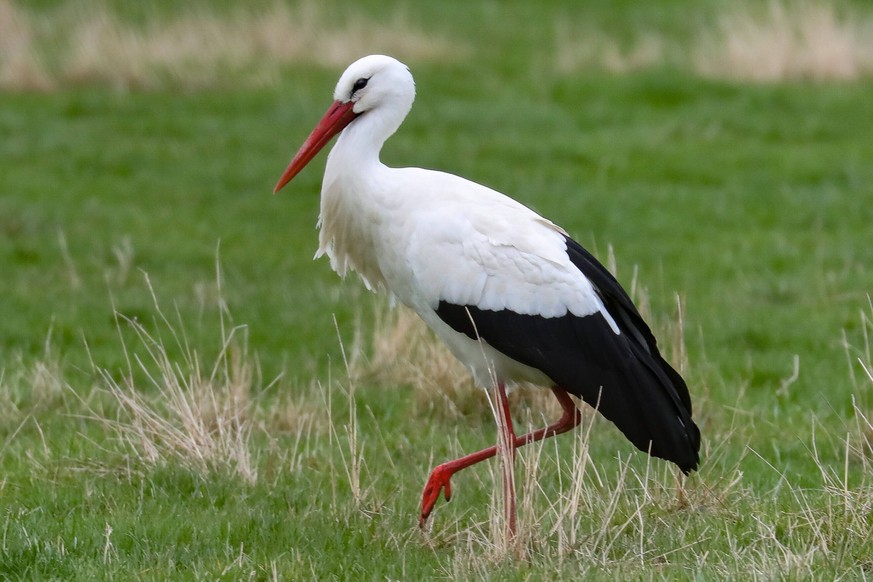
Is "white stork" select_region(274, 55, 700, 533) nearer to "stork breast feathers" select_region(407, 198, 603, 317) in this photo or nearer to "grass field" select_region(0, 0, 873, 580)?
"stork breast feathers" select_region(407, 198, 603, 317)

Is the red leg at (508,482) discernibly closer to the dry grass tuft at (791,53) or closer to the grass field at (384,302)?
the grass field at (384,302)

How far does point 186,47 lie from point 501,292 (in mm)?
11172

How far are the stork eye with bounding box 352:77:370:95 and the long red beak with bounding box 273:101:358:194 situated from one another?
0.16 feet

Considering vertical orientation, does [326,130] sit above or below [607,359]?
above

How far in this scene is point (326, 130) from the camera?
5.43m

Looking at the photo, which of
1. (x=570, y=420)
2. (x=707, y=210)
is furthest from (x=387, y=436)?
(x=707, y=210)

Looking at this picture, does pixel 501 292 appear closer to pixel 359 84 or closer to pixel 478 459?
pixel 478 459

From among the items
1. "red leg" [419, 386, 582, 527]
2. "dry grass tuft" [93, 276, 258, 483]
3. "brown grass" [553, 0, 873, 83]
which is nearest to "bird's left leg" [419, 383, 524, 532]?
"red leg" [419, 386, 582, 527]

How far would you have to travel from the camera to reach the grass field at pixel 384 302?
4.62 m

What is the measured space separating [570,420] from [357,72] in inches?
58.6

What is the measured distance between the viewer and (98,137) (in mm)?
13016

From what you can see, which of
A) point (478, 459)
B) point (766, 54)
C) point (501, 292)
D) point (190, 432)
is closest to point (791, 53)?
point (766, 54)

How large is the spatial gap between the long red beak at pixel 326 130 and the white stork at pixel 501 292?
99mm

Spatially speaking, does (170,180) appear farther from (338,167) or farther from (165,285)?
(338,167)
